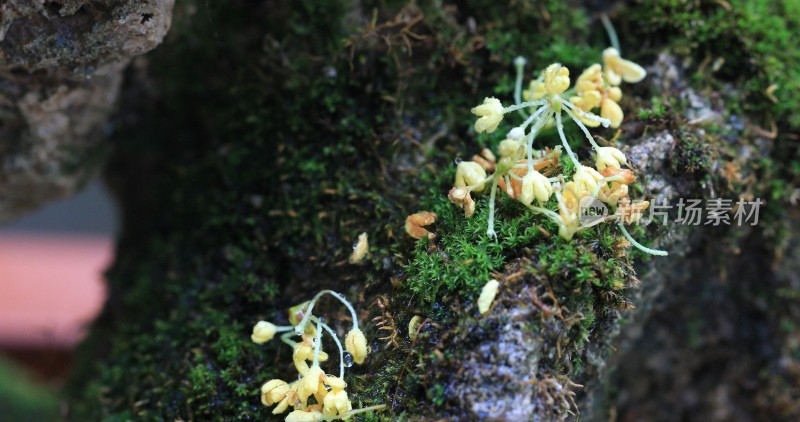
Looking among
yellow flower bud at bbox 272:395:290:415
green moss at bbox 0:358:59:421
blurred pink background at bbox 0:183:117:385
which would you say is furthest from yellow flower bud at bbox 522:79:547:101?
green moss at bbox 0:358:59:421

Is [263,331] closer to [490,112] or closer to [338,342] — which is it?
[338,342]

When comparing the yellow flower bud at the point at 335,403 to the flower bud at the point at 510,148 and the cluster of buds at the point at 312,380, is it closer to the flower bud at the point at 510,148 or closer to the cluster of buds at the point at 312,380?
the cluster of buds at the point at 312,380

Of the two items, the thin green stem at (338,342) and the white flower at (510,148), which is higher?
the white flower at (510,148)

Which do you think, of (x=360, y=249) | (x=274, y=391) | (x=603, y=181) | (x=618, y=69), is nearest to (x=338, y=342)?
(x=274, y=391)

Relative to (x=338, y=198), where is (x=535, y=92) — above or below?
Answer: above

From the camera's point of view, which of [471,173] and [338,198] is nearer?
[471,173]

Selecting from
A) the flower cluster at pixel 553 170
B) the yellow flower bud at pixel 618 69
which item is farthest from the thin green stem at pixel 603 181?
the yellow flower bud at pixel 618 69

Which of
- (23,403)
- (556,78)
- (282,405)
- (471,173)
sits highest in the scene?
(556,78)
